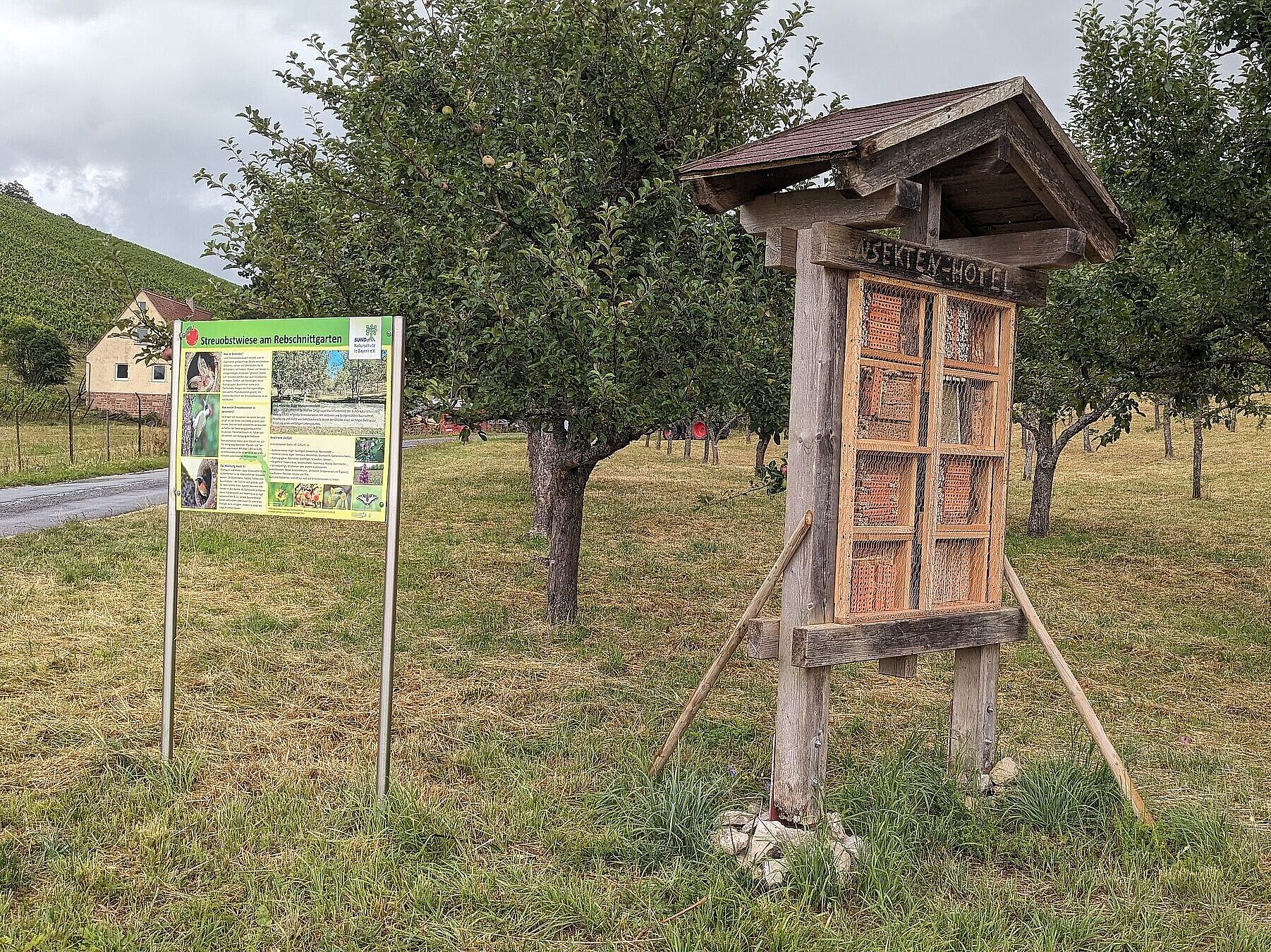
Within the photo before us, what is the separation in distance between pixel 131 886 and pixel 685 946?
255cm

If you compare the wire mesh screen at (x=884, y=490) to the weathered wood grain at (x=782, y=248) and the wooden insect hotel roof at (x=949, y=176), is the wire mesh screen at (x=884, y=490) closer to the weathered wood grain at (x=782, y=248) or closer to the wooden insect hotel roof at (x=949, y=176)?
the weathered wood grain at (x=782, y=248)

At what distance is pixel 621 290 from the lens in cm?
805

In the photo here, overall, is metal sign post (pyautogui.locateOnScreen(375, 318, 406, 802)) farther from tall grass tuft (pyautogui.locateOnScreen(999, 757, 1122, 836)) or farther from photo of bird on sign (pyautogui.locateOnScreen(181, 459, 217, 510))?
tall grass tuft (pyautogui.locateOnScreen(999, 757, 1122, 836))

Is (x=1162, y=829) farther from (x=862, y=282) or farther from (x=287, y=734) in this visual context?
(x=287, y=734)

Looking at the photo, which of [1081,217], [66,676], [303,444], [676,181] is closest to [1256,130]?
[1081,217]

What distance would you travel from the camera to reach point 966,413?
5.79 m

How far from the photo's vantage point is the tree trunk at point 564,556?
10180 millimetres

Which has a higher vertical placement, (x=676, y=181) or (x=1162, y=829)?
(x=676, y=181)

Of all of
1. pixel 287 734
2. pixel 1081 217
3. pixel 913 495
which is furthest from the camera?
pixel 287 734

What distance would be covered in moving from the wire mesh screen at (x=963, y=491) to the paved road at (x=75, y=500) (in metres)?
13.4

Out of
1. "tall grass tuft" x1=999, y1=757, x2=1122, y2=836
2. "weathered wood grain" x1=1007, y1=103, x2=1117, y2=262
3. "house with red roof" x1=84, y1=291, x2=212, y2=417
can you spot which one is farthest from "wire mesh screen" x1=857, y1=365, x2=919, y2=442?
"house with red roof" x1=84, y1=291, x2=212, y2=417

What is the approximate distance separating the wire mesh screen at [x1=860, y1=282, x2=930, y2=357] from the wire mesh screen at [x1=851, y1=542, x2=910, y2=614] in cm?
105

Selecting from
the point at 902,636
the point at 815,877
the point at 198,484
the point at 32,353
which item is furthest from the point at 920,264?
the point at 32,353

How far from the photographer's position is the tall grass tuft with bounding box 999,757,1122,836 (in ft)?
17.4
